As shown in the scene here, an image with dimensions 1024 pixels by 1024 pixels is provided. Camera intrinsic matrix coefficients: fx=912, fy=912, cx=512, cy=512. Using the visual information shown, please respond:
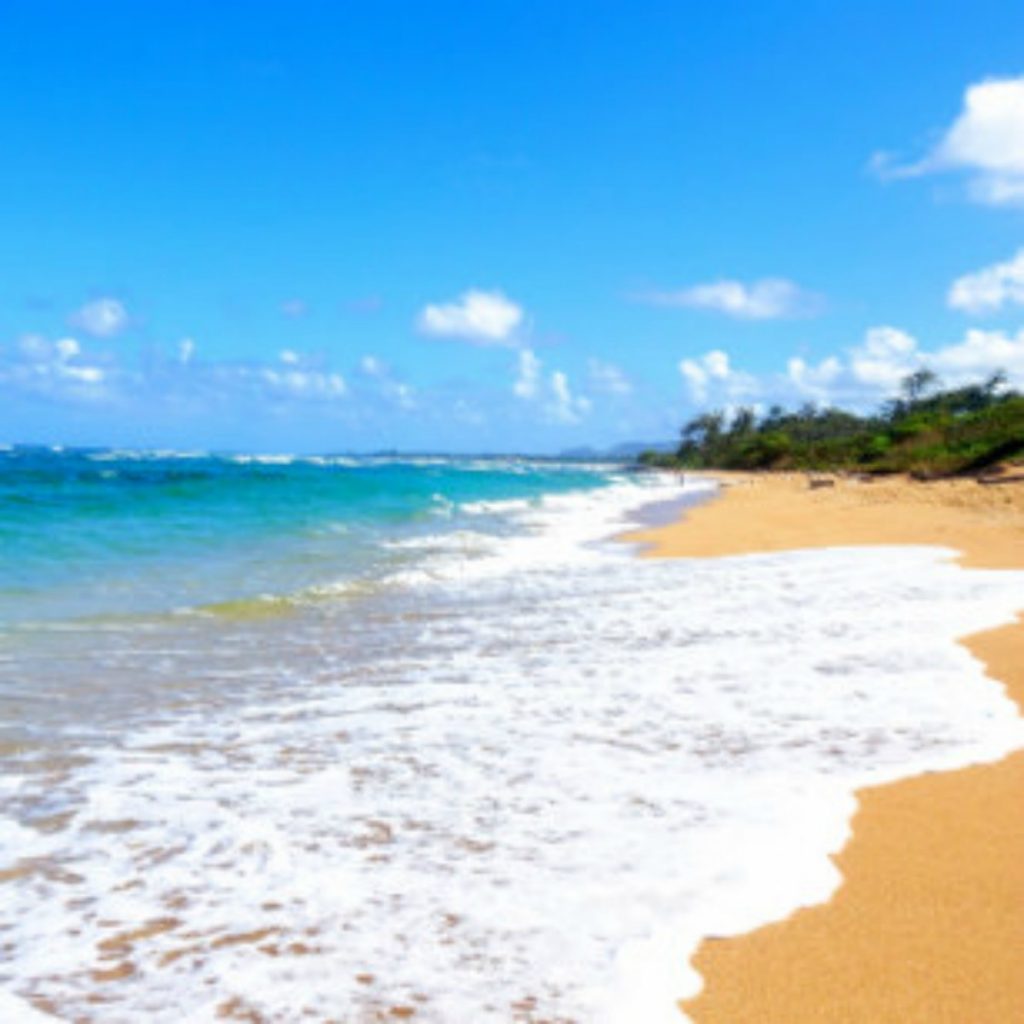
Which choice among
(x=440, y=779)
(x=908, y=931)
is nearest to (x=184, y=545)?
(x=440, y=779)

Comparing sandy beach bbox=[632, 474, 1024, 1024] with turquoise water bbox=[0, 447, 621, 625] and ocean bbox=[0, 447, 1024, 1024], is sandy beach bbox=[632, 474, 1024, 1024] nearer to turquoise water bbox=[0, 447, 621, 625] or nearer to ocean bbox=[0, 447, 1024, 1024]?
ocean bbox=[0, 447, 1024, 1024]

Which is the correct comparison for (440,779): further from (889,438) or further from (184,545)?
(889,438)

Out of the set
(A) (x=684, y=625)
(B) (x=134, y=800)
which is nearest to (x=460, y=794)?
(B) (x=134, y=800)

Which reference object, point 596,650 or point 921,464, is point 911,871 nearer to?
point 596,650

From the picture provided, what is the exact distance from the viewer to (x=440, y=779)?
502 centimetres

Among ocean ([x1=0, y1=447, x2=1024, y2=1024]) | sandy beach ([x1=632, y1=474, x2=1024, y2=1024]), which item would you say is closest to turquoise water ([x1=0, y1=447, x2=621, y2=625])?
ocean ([x1=0, y1=447, x2=1024, y2=1024])

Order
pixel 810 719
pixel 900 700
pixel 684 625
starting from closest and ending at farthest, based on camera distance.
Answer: pixel 810 719 < pixel 900 700 < pixel 684 625

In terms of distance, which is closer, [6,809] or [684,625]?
[6,809]

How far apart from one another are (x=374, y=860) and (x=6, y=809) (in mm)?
2078

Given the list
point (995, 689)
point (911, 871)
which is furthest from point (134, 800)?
point (995, 689)

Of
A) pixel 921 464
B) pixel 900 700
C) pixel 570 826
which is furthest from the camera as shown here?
pixel 921 464

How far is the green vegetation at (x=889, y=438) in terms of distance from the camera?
42156mm

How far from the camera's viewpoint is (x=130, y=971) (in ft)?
10.2

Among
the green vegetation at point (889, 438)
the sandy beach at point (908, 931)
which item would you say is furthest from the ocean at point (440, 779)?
the green vegetation at point (889, 438)
